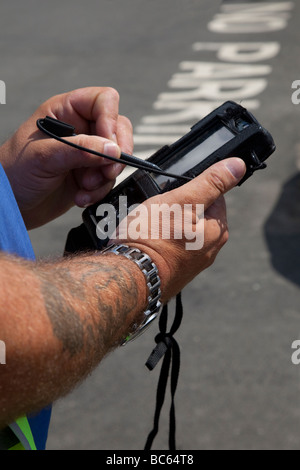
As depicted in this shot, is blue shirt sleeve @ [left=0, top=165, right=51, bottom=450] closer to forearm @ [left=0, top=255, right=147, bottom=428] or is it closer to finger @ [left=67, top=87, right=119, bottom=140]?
forearm @ [left=0, top=255, right=147, bottom=428]

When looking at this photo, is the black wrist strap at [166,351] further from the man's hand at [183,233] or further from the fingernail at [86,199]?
the fingernail at [86,199]


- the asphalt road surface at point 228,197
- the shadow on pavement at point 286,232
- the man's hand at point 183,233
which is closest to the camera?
the man's hand at point 183,233

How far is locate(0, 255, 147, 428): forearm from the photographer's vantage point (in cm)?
107

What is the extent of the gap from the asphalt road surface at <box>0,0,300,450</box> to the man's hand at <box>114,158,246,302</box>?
0.28m

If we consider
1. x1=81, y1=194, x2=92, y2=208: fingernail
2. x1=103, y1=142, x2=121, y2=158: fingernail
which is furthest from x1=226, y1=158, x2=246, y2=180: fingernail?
x1=81, y1=194, x2=92, y2=208: fingernail

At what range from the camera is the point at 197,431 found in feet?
10.4

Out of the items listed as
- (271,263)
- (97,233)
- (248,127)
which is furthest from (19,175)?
(271,263)

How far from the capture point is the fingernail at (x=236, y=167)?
1516 mm

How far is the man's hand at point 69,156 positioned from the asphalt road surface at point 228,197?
20 cm

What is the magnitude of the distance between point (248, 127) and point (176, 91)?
5.30 meters

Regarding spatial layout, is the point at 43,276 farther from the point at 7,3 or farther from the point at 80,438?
the point at 7,3

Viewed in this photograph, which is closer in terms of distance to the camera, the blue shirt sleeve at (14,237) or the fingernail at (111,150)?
the blue shirt sleeve at (14,237)

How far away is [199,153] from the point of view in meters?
1.60

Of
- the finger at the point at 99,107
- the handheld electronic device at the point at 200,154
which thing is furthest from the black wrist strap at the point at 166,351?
the finger at the point at 99,107
